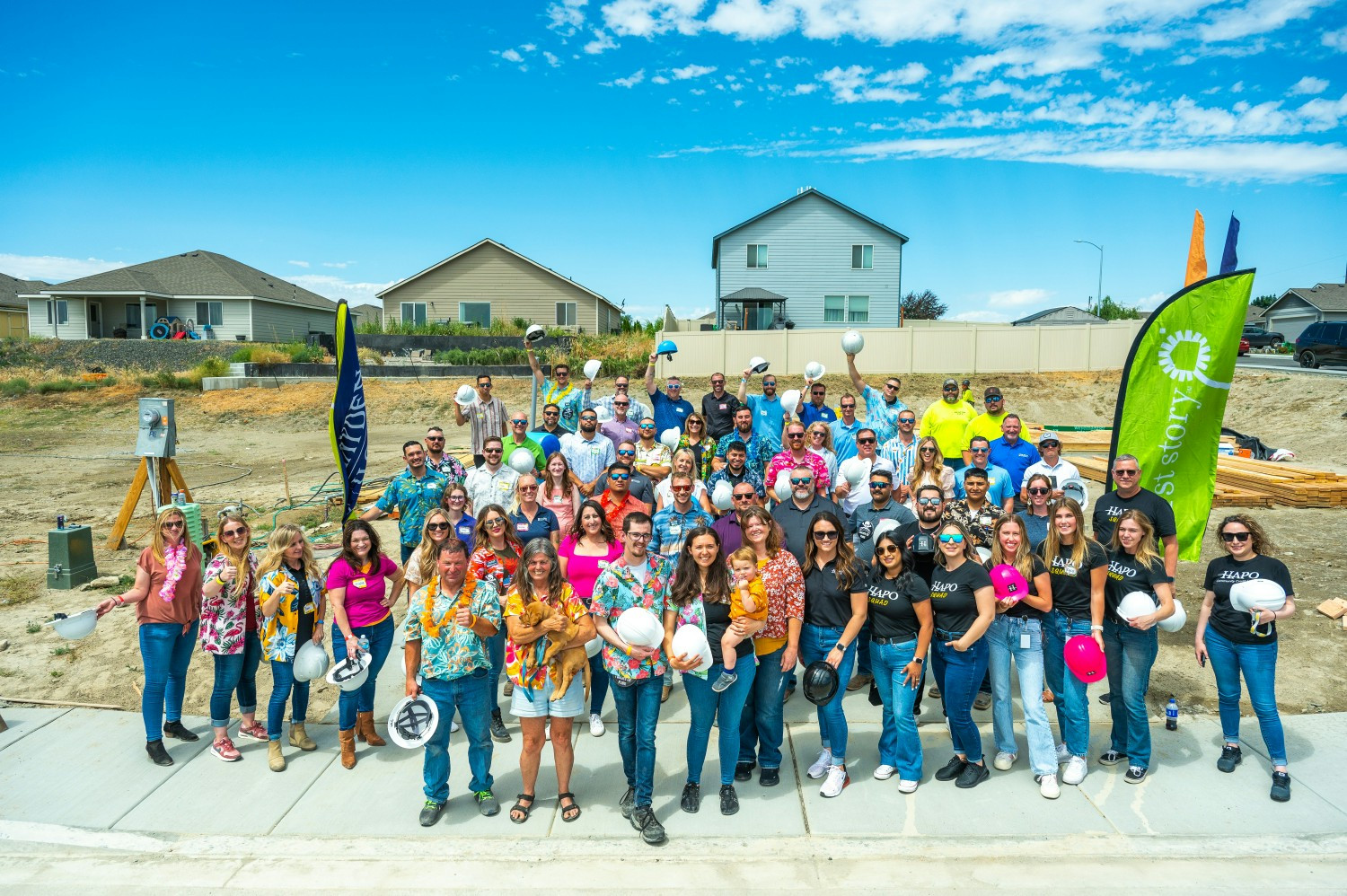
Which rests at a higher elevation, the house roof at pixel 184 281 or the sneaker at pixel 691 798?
the house roof at pixel 184 281

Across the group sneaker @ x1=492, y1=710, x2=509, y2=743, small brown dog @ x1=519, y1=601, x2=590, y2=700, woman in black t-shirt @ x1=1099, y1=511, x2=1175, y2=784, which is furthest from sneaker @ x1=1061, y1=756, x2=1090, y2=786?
sneaker @ x1=492, y1=710, x2=509, y2=743

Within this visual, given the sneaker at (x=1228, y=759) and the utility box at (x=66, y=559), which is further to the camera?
the utility box at (x=66, y=559)

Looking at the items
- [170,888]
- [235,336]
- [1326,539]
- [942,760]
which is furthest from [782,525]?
[235,336]

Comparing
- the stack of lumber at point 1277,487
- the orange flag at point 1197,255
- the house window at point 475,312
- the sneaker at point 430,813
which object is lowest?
the sneaker at point 430,813

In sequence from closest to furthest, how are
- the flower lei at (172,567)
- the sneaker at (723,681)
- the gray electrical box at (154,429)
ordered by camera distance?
the sneaker at (723,681) → the flower lei at (172,567) → the gray electrical box at (154,429)

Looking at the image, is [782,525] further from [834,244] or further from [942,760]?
[834,244]

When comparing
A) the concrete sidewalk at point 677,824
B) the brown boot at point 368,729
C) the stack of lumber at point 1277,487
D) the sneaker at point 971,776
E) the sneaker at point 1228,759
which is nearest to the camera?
the concrete sidewalk at point 677,824

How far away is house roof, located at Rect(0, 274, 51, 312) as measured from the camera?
5231 cm

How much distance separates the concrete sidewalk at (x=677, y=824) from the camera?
169 inches

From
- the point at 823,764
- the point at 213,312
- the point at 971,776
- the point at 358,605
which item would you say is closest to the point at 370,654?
the point at 358,605

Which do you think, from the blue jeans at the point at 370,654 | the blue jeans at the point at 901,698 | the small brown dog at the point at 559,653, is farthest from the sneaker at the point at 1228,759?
the blue jeans at the point at 370,654

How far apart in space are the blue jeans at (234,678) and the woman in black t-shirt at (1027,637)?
480 centimetres

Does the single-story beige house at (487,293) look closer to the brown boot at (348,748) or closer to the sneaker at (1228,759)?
the brown boot at (348,748)

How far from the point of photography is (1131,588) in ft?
16.5
